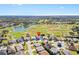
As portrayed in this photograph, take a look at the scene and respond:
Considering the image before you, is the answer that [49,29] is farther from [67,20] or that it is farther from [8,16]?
[8,16]

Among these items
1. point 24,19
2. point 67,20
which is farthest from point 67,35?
point 24,19

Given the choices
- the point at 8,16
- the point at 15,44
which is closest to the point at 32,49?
the point at 15,44

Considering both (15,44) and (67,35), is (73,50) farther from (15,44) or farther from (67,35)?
(15,44)

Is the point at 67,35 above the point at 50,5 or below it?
below
